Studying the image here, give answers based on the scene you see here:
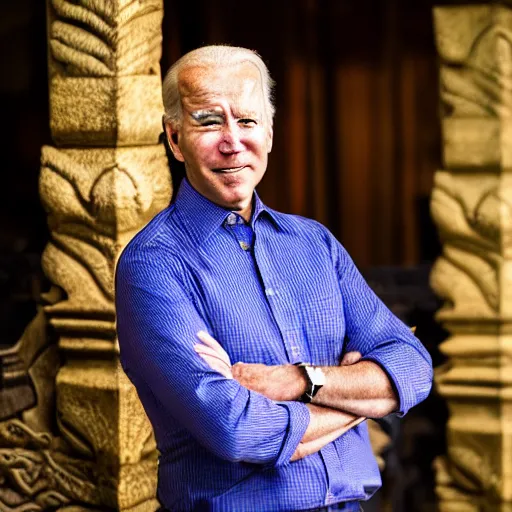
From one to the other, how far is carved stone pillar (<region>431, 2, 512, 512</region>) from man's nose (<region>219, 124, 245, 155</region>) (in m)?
2.16

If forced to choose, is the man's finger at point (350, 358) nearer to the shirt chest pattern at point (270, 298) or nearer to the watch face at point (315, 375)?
the shirt chest pattern at point (270, 298)

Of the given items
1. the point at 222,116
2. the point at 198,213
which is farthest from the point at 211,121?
the point at 198,213

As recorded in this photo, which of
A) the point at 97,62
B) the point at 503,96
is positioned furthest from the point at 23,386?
the point at 503,96

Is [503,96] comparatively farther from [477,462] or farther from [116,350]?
[116,350]

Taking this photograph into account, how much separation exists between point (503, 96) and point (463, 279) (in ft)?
2.09

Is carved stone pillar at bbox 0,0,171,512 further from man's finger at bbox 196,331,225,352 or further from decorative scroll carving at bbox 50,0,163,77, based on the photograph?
man's finger at bbox 196,331,225,352

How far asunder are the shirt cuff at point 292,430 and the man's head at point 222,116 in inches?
16.0

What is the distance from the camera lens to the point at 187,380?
224cm

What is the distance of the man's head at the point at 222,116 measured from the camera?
2373mm

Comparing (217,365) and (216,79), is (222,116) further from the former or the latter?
(217,365)

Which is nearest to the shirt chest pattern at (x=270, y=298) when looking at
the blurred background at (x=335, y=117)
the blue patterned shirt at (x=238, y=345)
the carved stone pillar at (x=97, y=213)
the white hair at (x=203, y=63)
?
the blue patterned shirt at (x=238, y=345)

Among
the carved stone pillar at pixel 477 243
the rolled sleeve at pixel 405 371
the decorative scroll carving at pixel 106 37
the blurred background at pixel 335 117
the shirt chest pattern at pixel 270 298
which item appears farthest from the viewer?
the blurred background at pixel 335 117

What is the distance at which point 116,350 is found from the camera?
403 centimetres

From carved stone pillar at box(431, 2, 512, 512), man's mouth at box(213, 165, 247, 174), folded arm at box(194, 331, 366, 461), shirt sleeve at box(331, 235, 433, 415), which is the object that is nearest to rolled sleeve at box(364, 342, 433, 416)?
shirt sleeve at box(331, 235, 433, 415)
